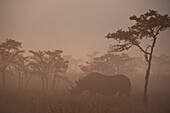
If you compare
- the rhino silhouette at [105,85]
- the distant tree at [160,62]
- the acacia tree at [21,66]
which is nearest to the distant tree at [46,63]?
the acacia tree at [21,66]

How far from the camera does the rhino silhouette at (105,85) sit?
958 inches

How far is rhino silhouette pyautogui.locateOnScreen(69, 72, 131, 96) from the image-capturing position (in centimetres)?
2434

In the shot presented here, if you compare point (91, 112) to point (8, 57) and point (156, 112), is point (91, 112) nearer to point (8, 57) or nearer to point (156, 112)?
point (156, 112)

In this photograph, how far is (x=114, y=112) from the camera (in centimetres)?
1577

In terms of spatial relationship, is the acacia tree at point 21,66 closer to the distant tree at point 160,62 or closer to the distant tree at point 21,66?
the distant tree at point 21,66

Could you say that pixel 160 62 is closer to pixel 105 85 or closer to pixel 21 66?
pixel 105 85

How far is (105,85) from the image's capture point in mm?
24469

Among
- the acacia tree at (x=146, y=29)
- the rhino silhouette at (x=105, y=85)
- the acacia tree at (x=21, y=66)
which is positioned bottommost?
the rhino silhouette at (x=105, y=85)

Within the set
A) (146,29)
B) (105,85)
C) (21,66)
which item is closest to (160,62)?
(105,85)

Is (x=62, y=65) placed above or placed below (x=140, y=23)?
below

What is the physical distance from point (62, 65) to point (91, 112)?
20.9m

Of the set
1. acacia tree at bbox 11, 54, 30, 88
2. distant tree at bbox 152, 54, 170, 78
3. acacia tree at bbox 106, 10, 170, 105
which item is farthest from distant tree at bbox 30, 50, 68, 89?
distant tree at bbox 152, 54, 170, 78

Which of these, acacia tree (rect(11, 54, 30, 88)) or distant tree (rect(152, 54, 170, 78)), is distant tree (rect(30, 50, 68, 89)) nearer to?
acacia tree (rect(11, 54, 30, 88))

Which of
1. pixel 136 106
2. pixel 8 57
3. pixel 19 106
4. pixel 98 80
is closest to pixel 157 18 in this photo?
pixel 136 106
